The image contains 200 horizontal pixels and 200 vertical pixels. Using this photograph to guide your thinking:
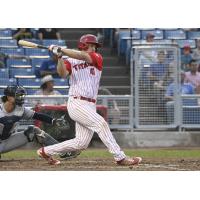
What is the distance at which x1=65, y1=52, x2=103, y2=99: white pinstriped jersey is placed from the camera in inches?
497

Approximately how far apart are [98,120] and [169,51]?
6635 mm

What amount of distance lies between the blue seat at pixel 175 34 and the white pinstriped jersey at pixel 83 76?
9.83 metres

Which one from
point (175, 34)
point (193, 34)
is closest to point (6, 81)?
point (175, 34)

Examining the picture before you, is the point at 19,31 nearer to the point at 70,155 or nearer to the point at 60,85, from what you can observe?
the point at 60,85

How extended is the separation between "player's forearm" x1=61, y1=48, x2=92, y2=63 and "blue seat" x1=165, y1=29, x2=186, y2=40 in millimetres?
10128

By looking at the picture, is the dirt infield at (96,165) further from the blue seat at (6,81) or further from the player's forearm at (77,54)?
the blue seat at (6,81)

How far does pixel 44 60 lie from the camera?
20219 millimetres

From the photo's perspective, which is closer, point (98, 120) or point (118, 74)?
point (98, 120)

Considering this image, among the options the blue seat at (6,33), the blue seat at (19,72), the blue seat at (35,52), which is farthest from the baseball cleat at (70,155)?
the blue seat at (6,33)

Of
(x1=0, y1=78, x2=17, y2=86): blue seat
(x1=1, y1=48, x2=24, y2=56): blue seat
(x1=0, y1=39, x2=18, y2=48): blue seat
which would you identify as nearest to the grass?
(x1=0, y1=78, x2=17, y2=86): blue seat

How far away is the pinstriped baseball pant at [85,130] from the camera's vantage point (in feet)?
41.2

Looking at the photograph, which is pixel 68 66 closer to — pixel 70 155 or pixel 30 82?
pixel 70 155

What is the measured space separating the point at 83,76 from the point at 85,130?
2.59ft

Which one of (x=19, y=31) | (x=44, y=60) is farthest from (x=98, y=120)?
(x=19, y=31)
